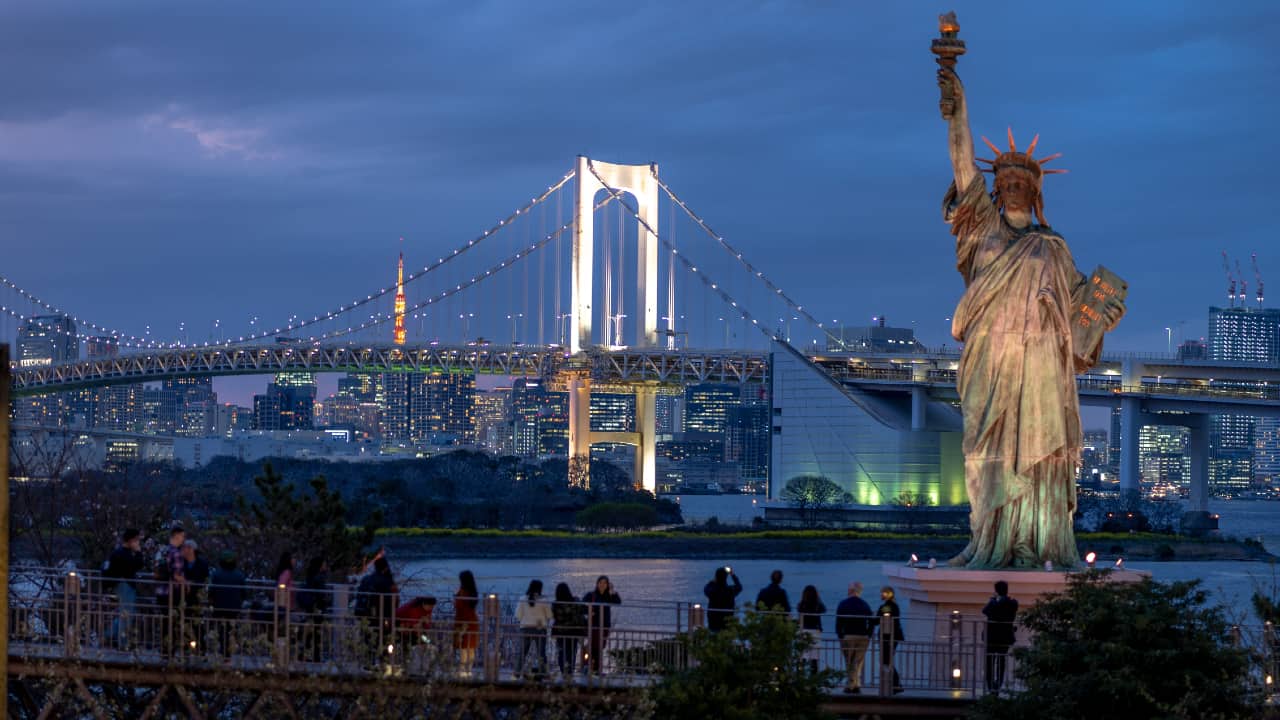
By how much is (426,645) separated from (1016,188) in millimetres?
6660

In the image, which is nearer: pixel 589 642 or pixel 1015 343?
pixel 589 642

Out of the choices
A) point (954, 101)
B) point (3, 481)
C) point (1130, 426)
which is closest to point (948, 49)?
point (954, 101)

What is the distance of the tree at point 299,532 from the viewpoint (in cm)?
2159

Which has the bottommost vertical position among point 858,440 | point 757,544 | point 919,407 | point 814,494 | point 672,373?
point 757,544

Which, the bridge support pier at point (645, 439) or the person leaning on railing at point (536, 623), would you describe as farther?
the bridge support pier at point (645, 439)

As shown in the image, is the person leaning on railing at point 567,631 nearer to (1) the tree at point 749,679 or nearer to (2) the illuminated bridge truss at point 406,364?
(1) the tree at point 749,679

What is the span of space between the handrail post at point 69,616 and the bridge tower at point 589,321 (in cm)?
7138

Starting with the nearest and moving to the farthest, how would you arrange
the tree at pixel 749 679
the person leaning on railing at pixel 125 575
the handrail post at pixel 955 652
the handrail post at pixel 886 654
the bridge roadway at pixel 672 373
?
the tree at pixel 749 679
the handrail post at pixel 886 654
the handrail post at pixel 955 652
the person leaning on railing at pixel 125 575
the bridge roadway at pixel 672 373

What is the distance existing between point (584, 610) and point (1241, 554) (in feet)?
182

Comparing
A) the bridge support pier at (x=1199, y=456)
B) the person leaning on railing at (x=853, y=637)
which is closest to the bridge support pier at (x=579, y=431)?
the bridge support pier at (x=1199, y=456)

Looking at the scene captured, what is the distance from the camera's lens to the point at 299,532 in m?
21.8

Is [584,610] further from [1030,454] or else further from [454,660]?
[1030,454]

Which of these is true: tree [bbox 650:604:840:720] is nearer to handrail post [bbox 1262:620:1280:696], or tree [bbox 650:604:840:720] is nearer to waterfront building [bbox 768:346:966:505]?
handrail post [bbox 1262:620:1280:696]

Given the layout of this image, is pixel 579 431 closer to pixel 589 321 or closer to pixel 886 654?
pixel 589 321
